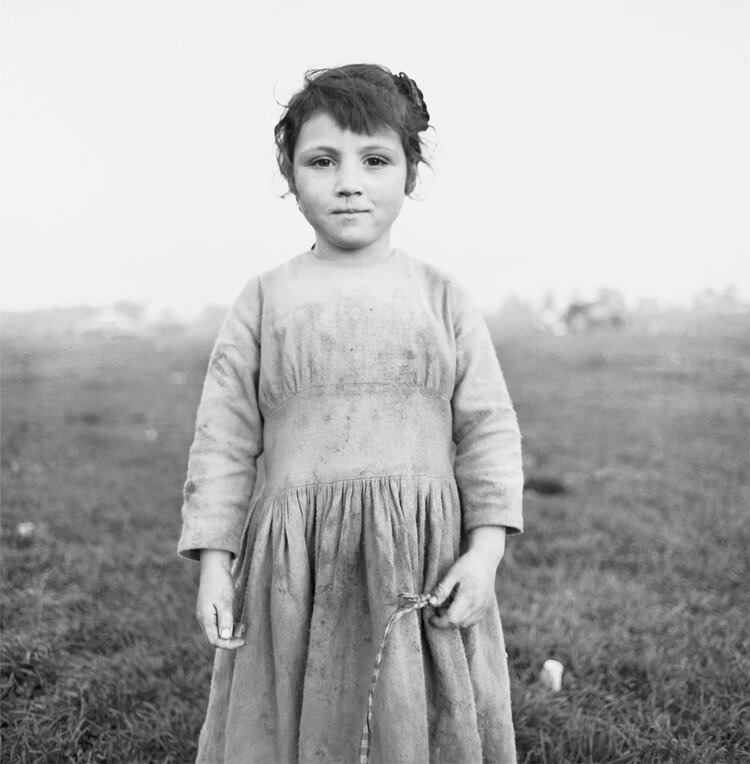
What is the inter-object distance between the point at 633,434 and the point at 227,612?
243 inches

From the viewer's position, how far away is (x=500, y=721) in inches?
75.8

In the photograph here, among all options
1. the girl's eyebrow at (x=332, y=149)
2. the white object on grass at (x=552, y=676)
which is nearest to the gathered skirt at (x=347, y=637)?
the girl's eyebrow at (x=332, y=149)

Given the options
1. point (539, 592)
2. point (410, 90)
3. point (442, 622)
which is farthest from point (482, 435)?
point (539, 592)

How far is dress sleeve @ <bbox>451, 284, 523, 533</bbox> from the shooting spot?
185 centimetres

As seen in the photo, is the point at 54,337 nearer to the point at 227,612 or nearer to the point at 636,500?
the point at 636,500

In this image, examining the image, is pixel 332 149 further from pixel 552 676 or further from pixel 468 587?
pixel 552 676

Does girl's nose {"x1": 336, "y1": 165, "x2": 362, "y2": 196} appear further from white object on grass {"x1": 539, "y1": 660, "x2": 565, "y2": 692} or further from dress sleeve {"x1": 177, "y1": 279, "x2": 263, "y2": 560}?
white object on grass {"x1": 539, "y1": 660, "x2": 565, "y2": 692}

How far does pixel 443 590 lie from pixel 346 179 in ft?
3.36

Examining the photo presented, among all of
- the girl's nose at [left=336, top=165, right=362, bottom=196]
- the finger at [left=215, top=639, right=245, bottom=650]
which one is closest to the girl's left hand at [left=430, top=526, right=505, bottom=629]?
the finger at [left=215, top=639, right=245, bottom=650]

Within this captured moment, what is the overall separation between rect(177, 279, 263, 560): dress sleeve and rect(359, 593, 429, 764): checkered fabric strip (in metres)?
0.46

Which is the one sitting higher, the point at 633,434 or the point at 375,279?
the point at 375,279

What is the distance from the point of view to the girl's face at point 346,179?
1831 mm

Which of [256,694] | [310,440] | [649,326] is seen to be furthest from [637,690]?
[649,326]

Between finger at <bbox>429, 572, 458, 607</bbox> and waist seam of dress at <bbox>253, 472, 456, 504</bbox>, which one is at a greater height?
waist seam of dress at <bbox>253, 472, 456, 504</bbox>
